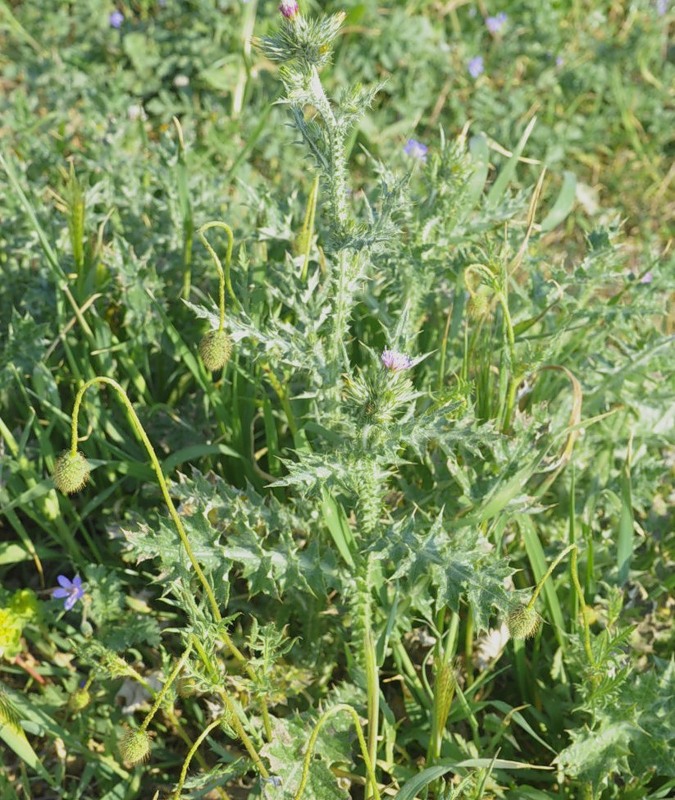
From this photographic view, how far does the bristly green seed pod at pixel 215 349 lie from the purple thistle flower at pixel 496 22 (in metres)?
3.11

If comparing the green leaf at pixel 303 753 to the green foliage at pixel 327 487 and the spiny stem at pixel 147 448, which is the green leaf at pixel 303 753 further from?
the spiny stem at pixel 147 448

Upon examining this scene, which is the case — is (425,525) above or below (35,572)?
above

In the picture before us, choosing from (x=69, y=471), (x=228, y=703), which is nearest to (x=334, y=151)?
(x=69, y=471)

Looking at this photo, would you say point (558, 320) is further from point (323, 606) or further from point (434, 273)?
point (323, 606)

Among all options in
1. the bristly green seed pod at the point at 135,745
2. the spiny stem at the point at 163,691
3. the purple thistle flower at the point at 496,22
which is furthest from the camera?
the purple thistle flower at the point at 496,22

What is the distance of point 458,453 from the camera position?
2320mm

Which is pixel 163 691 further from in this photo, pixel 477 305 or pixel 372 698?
pixel 477 305

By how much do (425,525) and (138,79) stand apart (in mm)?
2865

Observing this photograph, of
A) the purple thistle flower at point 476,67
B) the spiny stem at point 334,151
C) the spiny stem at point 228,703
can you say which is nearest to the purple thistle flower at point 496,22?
the purple thistle flower at point 476,67

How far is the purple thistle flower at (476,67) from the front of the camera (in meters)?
4.13

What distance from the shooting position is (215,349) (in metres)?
1.85

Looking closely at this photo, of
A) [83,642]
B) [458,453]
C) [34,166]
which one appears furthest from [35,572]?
[34,166]

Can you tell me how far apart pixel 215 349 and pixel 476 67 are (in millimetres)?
2853

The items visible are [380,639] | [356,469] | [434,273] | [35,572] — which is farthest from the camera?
[35,572]
